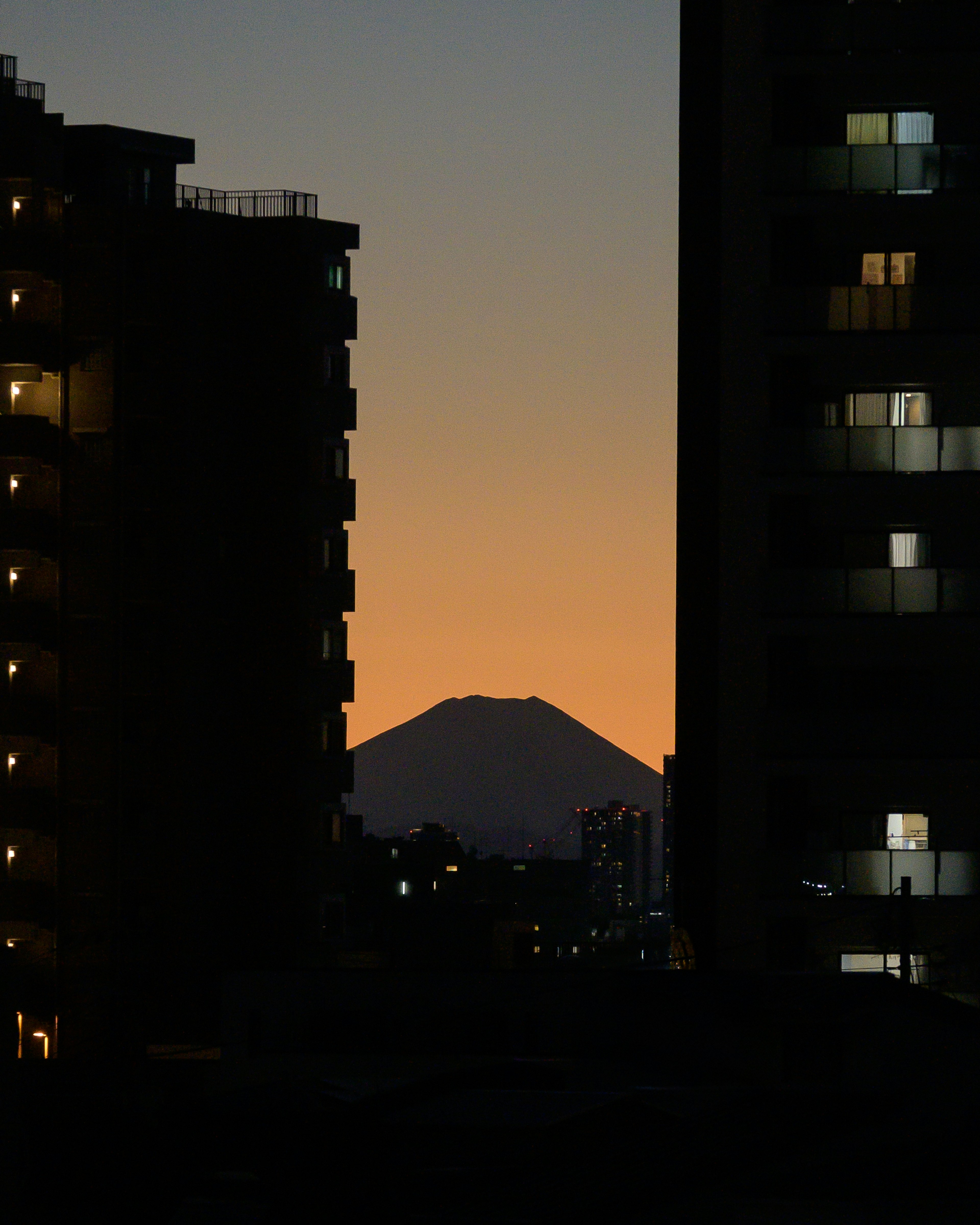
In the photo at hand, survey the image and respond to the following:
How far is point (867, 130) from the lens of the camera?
37.0m

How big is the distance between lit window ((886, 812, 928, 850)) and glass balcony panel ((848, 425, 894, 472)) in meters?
7.32

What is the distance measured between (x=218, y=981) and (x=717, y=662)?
81.4 feet

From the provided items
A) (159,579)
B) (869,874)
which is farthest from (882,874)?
(159,579)

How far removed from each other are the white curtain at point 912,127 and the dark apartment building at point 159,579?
25.1m

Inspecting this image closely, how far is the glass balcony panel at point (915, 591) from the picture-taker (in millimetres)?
34969

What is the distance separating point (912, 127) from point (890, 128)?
18.6 inches

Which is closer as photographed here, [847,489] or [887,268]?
[847,489]

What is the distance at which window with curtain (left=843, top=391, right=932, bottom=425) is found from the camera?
119 feet

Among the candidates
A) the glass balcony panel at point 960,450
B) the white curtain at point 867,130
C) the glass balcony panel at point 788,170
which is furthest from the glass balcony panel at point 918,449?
the white curtain at point 867,130

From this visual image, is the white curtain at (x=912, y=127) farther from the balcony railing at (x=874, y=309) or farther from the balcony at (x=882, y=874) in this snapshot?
the balcony at (x=882, y=874)

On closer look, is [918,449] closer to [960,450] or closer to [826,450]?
[960,450]

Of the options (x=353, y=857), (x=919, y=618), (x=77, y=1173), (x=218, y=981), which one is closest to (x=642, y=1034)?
(x=919, y=618)

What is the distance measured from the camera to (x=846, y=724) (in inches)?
1388

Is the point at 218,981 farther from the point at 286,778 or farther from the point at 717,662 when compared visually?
the point at 717,662
